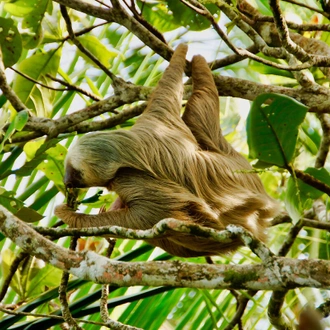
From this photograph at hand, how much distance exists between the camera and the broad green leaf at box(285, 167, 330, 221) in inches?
105

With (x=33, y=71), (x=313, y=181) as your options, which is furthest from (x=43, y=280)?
(x=313, y=181)

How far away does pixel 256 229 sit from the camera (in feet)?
13.1

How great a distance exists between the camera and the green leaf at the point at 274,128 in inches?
99.3

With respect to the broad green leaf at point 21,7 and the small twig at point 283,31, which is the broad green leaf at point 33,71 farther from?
the small twig at point 283,31

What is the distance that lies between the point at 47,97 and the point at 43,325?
192 cm

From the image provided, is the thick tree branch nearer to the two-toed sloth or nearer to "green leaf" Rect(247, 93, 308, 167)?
"green leaf" Rect(247, 93, 308, 167)

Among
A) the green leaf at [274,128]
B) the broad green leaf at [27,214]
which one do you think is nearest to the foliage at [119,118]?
the broad green leaf at [27,214]

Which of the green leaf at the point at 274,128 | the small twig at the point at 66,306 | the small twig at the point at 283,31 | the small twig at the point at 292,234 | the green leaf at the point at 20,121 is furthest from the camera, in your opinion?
the green leaf at the point at 20,121

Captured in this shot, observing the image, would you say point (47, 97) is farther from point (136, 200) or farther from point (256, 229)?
point (256, 229)

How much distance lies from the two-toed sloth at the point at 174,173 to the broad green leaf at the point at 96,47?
61 cm

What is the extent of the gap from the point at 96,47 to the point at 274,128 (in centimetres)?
244

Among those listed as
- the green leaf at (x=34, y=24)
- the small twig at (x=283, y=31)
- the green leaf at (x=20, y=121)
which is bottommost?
the green leaf at (x=20, y=121)

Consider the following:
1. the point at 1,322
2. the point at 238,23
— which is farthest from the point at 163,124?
the point at 1,322

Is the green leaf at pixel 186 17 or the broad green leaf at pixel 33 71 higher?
the green leaf at pixel 186 17
